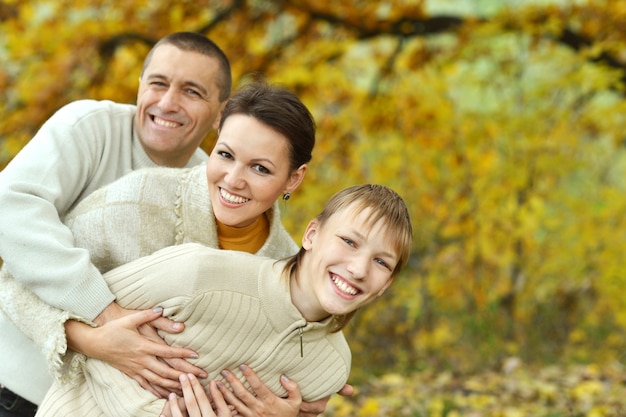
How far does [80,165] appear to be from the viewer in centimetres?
242

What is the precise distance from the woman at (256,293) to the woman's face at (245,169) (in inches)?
6.8

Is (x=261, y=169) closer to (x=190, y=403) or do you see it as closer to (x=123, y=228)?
(x=123, y=228)

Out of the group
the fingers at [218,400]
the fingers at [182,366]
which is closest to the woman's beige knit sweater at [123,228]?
the fingers at [182,366]

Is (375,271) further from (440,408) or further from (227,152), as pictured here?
(440,408)

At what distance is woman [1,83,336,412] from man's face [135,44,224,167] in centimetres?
36

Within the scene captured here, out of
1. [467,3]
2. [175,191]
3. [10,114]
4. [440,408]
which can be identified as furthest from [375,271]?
[467,3]

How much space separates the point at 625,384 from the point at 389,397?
1.49 m

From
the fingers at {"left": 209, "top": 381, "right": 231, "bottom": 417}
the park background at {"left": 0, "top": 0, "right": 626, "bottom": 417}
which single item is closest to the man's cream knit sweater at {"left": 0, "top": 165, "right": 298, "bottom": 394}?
the fingers at {"left": 209, "top": 381, "right": 231, "bottom": 417}

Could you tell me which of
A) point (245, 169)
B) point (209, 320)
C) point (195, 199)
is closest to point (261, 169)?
point (245, 169)

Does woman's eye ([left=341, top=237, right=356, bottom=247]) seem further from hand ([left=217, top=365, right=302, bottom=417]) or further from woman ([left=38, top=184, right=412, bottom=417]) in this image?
hand ([left=217, top=365, right=302, bottom=417])

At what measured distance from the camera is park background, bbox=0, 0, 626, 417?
17.3 ft

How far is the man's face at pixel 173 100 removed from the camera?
2668mm

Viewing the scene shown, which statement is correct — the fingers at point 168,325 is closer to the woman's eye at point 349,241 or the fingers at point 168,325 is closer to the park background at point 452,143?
the woman's eye at point 349,241

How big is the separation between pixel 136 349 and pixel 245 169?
22.8 inches
